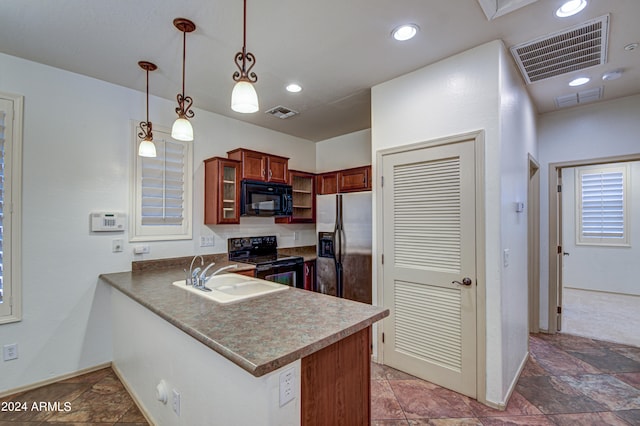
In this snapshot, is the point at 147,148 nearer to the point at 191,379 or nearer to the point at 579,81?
the point at 191,379

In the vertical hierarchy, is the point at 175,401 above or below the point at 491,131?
below

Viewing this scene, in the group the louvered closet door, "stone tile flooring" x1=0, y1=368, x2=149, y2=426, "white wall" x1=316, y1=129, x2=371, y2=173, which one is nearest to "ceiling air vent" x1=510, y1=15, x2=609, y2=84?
the louvered closet door

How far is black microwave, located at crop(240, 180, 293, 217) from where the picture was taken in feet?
11.7

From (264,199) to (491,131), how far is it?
8.52 feet

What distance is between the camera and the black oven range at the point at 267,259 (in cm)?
344

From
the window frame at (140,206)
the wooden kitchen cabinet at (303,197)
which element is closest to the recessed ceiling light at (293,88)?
the window frame at (140,206)

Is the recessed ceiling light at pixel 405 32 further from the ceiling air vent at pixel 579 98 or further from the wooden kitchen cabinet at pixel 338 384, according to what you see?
the ceiling air vent at pixel 579 98

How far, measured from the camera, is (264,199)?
380 cm

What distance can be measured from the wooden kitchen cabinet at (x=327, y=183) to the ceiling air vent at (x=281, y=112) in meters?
1.16

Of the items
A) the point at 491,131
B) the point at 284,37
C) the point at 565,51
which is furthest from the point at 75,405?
the point at 565,51

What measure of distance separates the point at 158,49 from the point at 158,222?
168 centimetres

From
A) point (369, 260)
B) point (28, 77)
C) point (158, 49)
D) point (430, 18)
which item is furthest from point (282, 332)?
point (28, 77)

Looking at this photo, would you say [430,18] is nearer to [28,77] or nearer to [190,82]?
[190,82]

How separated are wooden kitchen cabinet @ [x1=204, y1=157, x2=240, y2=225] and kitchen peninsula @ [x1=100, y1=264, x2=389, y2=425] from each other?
1.44 meters
